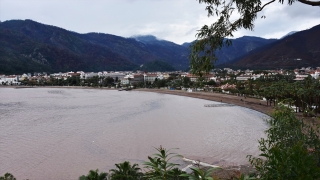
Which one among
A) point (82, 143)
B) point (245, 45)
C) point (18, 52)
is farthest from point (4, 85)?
point (245, 45)

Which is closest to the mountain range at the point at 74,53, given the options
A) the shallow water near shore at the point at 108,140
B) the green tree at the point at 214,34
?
the shallow water near shore at the point at 108,140

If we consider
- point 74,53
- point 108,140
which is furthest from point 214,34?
point 74,53

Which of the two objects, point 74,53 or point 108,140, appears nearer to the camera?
point 108,140

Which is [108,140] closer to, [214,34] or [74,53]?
[214,34]

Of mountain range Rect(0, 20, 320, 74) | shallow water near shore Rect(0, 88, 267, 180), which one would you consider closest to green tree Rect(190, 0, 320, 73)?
shallow water near shore Rect(0, 88, 267, 180)

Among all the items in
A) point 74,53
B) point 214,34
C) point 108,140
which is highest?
point 74,53

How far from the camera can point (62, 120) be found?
21.0m

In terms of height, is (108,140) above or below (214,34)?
below

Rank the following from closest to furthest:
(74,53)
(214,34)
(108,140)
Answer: (214,34) < (108,140) < (74,53)

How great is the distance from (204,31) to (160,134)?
11.9 m

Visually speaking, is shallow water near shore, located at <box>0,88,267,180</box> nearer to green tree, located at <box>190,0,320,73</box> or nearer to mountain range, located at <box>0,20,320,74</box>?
green tree, located at <box>190,0,320,73</box>

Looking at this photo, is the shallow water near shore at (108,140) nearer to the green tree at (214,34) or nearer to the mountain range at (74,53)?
the green tree at (214,34)

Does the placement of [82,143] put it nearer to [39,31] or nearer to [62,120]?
[62,120]

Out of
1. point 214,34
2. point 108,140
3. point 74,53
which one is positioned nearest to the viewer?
point 214,34
